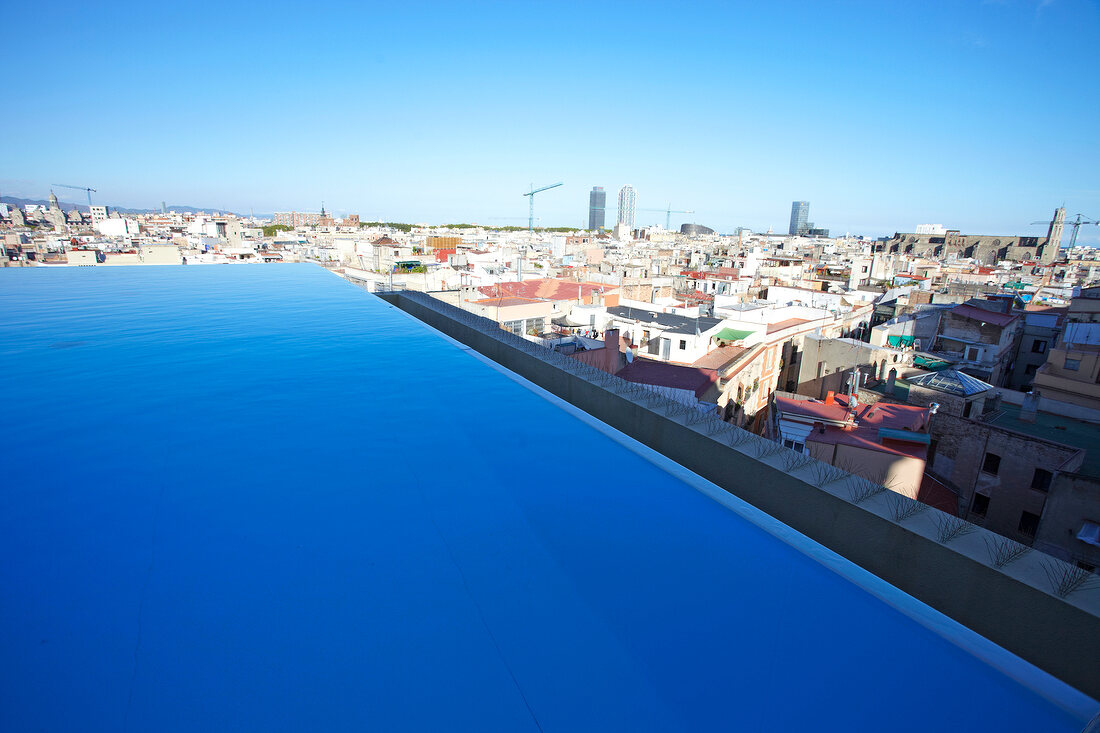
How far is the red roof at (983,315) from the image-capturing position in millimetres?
16594

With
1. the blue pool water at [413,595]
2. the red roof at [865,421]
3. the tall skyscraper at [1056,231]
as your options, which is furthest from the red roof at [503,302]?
the tall skyscraper at [1056,231]

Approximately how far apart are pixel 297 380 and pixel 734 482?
3444 millimetres

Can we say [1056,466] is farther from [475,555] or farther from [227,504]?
[227,504]

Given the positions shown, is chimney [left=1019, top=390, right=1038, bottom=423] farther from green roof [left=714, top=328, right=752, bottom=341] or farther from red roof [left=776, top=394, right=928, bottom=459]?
green roof [left=714, top=328, right=752, bottom=341]

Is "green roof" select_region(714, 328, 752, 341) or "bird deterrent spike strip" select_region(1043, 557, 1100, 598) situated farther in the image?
"green roof" select_region(714, 328, 752, 341)

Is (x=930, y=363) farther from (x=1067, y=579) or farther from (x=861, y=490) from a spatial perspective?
(x=1067, y=579)

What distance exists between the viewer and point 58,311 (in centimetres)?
671

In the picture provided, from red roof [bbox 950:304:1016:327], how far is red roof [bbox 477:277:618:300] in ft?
40.0

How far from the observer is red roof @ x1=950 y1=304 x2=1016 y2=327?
16594mm

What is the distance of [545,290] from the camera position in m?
19.0

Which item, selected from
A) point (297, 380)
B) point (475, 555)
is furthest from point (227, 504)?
point (297, 380)

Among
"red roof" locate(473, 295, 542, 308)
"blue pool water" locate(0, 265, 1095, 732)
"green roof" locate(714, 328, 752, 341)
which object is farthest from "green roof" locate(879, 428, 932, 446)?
"red roof" locate(473, 295, 542, 308)

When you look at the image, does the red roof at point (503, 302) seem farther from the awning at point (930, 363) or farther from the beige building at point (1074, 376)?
the beige building at point (1074, 376)

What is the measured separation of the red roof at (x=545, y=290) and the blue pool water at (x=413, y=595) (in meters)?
14.2
